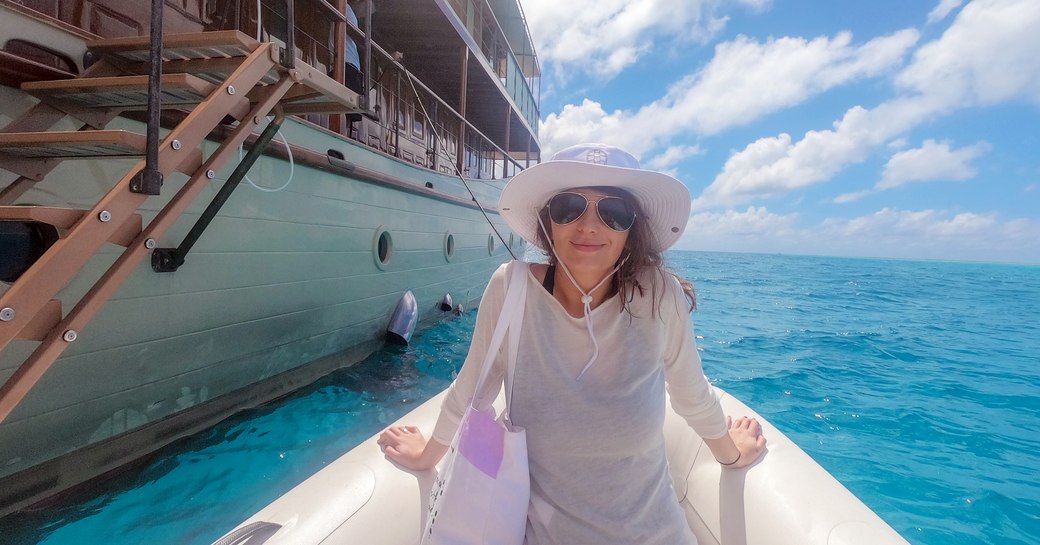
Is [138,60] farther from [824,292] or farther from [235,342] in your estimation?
[824,292]

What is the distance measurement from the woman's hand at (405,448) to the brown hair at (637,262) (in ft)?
2.67

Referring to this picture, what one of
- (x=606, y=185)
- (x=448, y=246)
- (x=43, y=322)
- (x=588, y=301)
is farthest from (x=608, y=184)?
(x=448, y=246)

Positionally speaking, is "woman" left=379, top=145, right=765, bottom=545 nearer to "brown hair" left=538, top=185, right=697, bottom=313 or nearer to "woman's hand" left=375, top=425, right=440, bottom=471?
"brown hair" left=538, top=185, right=697, bottom=313

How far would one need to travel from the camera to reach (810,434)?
15.5 feet

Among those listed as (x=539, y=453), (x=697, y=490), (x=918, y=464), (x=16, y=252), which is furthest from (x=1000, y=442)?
(x=16, y=252)

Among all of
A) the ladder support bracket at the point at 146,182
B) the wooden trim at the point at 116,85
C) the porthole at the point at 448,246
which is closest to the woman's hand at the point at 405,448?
the ladder support bracket at the point at 146,182

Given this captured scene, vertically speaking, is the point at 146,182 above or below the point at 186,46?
below

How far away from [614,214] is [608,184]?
0.10 meters

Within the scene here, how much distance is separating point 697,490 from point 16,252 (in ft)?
9.58

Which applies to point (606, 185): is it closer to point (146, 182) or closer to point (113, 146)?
point (146, 182)

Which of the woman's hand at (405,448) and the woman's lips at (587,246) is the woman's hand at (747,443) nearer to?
the woman's lips at (587,246)

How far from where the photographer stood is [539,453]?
133 centimetres

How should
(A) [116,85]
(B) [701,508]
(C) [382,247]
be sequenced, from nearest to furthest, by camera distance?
(B) [701,508] → (A) [116,85] → (C) [382,247]

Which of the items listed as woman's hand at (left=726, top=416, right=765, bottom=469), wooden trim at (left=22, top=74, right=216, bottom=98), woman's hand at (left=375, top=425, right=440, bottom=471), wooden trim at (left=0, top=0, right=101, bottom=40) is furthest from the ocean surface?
wooden trim at (left=0, top=0, right=101, bottom=40)
